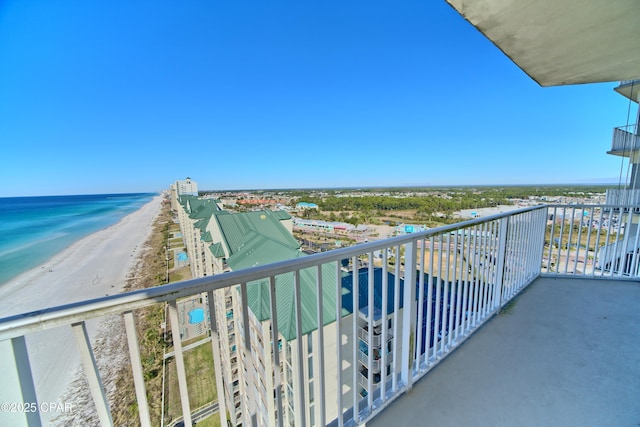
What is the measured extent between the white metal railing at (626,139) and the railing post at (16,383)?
1519 cm

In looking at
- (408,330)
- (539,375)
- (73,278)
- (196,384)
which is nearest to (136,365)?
(408,330)

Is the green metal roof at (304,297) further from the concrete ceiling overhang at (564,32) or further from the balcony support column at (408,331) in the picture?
the concrete ceiling overhang at (564,32)

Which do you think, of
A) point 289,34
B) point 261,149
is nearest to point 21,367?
point 289,34

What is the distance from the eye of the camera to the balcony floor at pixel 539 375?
1329 mm

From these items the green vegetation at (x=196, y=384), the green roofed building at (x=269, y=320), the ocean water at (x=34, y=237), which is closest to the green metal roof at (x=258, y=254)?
the green roofed building at (x=269, y=320)

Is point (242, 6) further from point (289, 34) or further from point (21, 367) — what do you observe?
point (21, 367)

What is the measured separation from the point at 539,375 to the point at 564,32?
2.37 meters

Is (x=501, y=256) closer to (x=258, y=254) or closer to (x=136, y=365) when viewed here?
(x=136, y=365)

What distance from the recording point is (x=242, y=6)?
6402mm

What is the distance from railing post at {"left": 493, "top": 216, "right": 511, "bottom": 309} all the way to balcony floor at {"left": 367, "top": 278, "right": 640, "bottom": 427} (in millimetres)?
193

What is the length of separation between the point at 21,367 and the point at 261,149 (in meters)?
27.5

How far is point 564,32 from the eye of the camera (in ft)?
5.32

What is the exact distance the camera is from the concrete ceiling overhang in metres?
1.39

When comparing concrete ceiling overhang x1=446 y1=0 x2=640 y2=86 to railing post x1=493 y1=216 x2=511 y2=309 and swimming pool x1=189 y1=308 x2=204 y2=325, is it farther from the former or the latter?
swimming pool x1=189 y1=308 x2=204 y2=325
